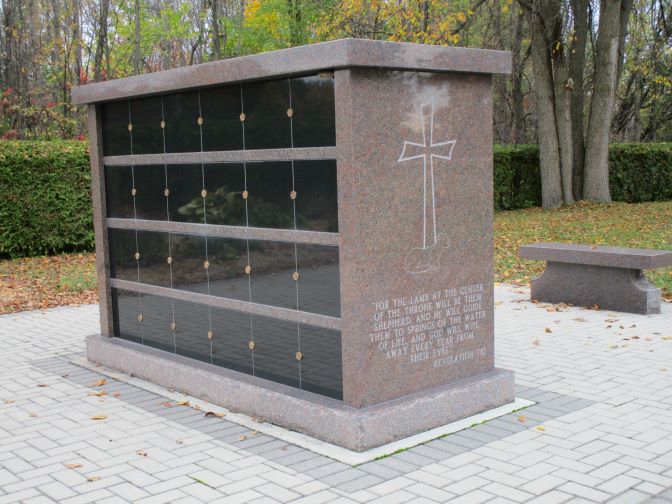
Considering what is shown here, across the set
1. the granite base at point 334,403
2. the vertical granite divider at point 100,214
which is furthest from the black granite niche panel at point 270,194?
the vertical granite divider at point 100,214

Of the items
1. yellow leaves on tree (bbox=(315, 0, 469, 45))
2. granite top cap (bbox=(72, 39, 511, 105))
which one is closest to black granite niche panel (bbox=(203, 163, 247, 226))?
granite top cap (bbox=(72, 39, 511, 105))

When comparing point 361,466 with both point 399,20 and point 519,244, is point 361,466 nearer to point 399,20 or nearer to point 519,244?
point 519,244

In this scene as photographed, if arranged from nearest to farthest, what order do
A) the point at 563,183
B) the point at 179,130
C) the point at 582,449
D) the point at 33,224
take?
the point at 582,449 < the point at 179,130 < the point at 33,224 < the point at 563,183

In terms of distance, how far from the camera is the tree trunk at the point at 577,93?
19906mm

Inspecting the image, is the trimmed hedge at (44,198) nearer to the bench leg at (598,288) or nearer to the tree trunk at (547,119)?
the bench leg at (598,288)

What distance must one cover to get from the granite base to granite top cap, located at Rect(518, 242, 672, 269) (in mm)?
3536

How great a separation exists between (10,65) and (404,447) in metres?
19.3

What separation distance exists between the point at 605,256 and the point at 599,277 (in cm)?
47

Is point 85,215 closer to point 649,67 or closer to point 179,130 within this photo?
point 179,130

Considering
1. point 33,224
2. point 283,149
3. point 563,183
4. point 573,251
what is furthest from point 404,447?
point 563,183

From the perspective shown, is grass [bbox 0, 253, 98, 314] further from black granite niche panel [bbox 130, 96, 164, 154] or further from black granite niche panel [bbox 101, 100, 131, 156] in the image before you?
black granite niche panel [bbox 130, 96, 164, 154]

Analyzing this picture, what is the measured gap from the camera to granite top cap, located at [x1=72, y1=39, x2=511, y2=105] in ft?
15.3

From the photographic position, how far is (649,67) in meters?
25.0

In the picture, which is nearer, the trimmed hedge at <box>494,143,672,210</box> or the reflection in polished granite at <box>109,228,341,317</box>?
the reflection in polished granite at <box>109,228,341,317</box>
